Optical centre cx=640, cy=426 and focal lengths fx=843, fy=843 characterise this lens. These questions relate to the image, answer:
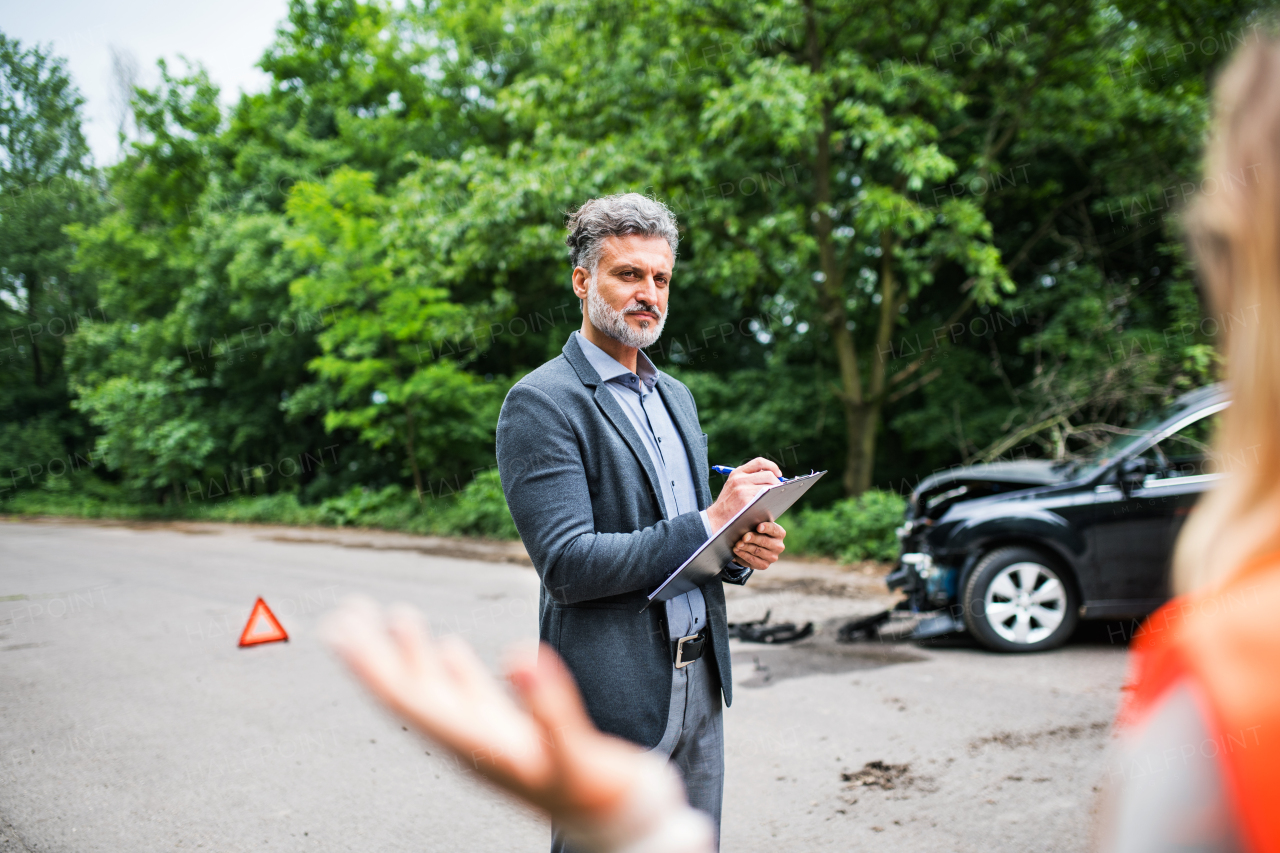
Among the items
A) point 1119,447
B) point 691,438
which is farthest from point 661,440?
point 1119,447

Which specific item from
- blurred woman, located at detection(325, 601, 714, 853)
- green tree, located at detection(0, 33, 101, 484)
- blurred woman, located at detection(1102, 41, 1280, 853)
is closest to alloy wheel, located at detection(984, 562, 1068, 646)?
blurred woman, located at detection(1102, 41, 1280, 853)

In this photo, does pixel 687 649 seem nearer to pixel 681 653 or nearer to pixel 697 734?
pixel 681 653

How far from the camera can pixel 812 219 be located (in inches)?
504

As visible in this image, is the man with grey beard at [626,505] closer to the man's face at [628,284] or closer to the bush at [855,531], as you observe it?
the man's face at [628,284]

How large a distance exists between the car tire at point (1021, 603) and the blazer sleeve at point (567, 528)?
5256mm

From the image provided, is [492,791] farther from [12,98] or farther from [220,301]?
[12,98]

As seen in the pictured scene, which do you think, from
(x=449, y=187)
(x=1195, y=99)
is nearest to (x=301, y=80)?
(x=449, y=187)

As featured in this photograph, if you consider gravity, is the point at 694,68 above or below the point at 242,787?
above

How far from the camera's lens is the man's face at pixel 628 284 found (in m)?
2.06

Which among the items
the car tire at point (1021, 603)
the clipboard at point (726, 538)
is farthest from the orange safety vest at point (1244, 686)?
the car tire at point (1021, 603)

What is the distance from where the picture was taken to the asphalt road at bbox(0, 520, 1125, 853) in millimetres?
3672

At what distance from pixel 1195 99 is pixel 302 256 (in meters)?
15.6

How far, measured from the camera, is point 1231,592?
2.12 feet

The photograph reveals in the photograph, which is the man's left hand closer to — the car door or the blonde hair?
the blonde hair
